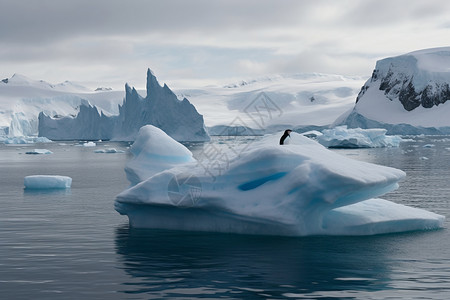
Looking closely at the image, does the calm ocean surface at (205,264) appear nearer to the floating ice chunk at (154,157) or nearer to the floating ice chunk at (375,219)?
the floating ice chunk at (375,219)

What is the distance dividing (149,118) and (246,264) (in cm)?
7616

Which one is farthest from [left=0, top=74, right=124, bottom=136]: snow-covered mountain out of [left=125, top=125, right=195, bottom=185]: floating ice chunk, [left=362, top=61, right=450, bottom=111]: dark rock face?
[left=125, top=125, right=195, bottom=185]: floating ice chunk

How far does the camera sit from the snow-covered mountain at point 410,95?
130625mm

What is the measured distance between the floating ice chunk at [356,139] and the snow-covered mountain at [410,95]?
4686 centimetres

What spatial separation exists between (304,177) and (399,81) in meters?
141

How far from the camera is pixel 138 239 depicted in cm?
1489

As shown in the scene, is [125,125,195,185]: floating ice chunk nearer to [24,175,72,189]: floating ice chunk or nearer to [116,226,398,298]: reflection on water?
[116,226,398,298]: reflection on water

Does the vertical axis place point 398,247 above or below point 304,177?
below

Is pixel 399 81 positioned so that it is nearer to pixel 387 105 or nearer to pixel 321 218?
pixel 387 105

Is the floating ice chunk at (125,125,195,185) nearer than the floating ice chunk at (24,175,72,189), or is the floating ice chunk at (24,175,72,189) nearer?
the floating ice chunk at (125,125,195,185)

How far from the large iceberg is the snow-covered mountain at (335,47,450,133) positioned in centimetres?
11022

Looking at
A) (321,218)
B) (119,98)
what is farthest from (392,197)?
(119,98)

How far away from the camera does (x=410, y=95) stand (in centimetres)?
14462

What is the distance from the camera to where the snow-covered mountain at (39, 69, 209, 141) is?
84875mm
